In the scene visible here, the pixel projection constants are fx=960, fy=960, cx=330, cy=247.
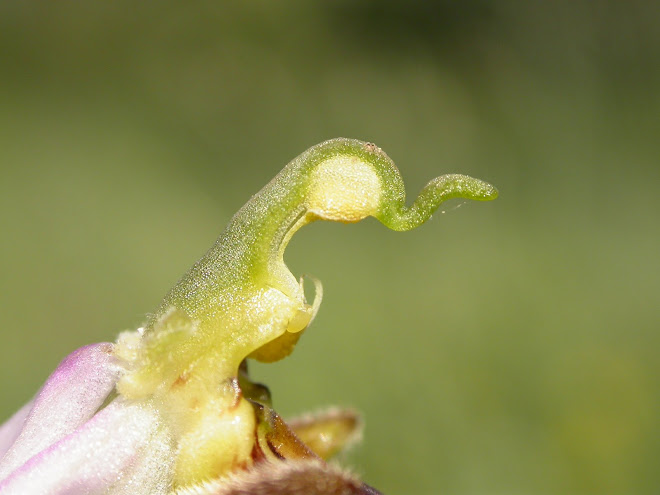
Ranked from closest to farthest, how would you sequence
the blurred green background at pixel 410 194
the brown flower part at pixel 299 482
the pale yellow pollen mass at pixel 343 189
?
the brown flower part at pixel 299 482, the pale yellow pollen mass at pixel 343 189, the blurred green background at pixel 410 194

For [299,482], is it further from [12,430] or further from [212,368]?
[12,430]

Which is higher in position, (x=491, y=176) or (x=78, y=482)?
(x=491, y=176)

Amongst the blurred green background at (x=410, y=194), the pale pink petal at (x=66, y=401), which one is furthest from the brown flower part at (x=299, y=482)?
the blurred green background at (x=410, y=194)

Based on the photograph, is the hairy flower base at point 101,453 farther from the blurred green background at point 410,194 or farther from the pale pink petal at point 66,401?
the blurred green background at point 410,194

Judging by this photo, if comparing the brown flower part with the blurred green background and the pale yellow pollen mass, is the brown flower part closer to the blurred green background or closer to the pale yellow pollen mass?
the pale yellow pollen mass

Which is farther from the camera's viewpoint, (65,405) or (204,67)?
(204,67)

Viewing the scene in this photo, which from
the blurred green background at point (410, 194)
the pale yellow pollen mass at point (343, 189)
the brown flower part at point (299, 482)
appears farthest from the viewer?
the blurred green background at point (410, 194)

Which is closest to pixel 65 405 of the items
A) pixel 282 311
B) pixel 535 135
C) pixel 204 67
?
pixel 282 311

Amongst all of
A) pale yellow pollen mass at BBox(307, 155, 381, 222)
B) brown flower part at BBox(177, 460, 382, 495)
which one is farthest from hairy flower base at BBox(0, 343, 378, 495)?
pale yellow pollen mass at BBox(307, 155, 381, 222)

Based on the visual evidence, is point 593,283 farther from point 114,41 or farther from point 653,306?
point 114,41
